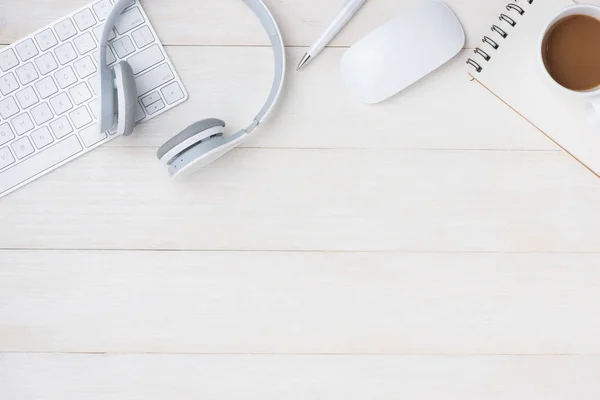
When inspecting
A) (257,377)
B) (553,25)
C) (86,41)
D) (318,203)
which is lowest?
(257,377)

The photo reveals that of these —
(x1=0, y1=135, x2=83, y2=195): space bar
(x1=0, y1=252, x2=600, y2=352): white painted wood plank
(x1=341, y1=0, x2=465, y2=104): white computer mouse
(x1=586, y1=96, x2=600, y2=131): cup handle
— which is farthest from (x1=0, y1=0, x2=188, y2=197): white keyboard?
(x1=586, y1=96, x2=600, y2=131): cup handle

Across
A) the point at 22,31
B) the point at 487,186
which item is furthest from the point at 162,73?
the point at 487,186

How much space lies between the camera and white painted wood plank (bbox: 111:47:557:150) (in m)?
0.77

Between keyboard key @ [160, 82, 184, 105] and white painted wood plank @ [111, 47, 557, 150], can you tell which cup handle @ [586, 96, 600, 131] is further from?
keyboard key @ [160, 82, 184, 105]

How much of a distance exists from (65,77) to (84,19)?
2.7 inches

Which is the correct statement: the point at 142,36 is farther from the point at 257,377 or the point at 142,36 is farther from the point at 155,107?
the point at 257,377

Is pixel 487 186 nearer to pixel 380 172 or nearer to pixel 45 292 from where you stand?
pixel 380 172

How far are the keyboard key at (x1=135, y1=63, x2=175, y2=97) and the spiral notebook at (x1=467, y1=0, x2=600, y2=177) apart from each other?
0.34 meters

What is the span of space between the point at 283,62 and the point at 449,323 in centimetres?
35

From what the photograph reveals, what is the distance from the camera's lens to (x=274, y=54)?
0.75m

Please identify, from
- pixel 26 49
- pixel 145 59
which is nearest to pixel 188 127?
pixel 145 59

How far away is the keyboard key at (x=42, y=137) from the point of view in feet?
2.46

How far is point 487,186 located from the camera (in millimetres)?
773

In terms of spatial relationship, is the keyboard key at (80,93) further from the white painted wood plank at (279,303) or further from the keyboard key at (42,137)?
the white painted wood plank at (279,303)
